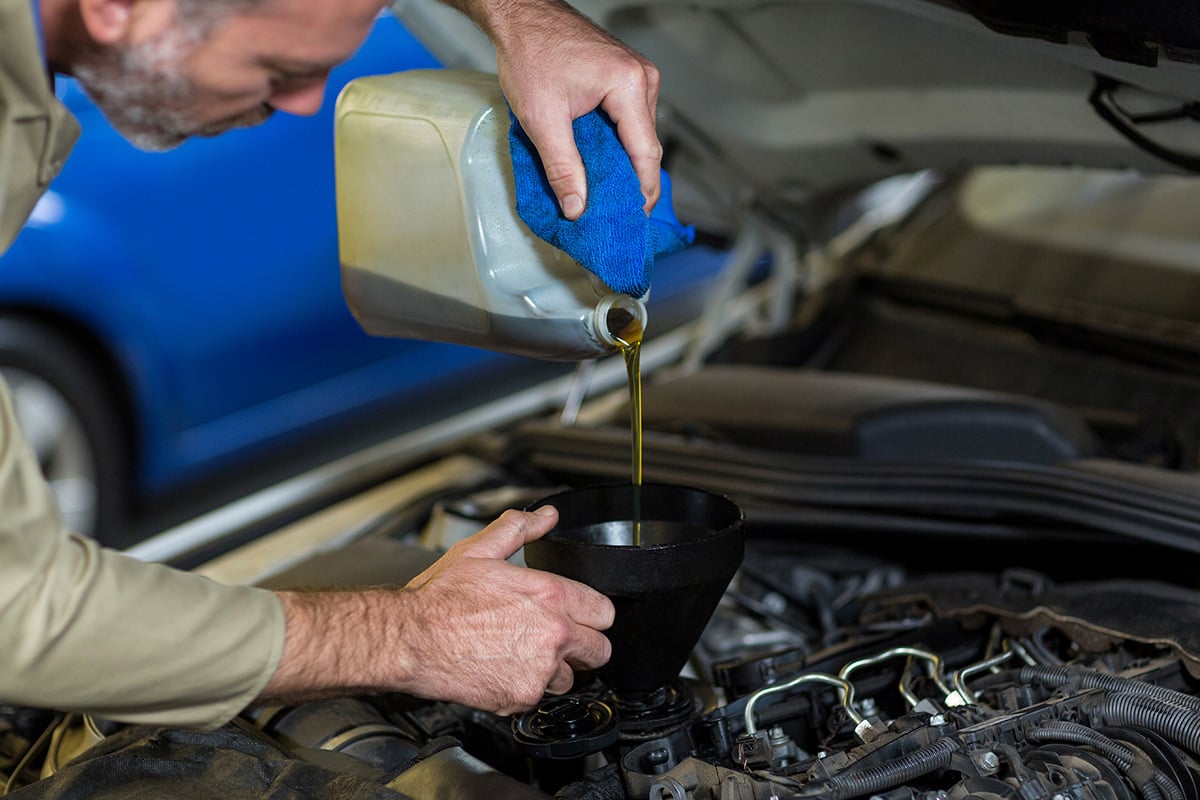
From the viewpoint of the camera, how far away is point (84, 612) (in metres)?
0.90

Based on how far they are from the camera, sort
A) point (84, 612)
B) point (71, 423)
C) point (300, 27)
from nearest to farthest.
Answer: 1. point (84, 612)
2. point (300, 27)
3. point (71, 423)

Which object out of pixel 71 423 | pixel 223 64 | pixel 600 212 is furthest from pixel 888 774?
pixel 71 423

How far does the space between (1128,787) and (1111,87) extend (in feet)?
2.77

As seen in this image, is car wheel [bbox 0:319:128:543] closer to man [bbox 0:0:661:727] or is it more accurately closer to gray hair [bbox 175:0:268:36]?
man [bbox 0:0:661:727]

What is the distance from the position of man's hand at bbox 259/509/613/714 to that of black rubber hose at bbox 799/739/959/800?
0.23 meters

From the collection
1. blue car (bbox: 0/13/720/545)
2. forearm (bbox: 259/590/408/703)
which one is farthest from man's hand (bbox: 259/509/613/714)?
blue car (bbox: 0/13/720/545)

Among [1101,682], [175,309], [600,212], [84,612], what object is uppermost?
[600,212]

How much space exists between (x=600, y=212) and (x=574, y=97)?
12 cm

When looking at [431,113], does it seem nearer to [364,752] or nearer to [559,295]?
[559,295]

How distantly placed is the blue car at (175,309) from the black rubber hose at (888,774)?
230cm

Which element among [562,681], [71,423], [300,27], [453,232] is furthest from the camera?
[71,423]

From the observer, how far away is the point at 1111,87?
1.46 metres

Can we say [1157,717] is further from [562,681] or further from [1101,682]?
[562,681]

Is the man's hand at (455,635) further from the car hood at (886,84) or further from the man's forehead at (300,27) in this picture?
the car hood at (886,84)
